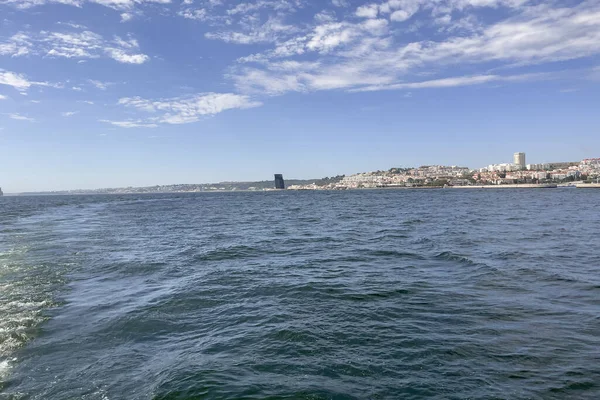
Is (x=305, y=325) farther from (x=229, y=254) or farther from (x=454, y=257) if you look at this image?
(x=229, y=254)

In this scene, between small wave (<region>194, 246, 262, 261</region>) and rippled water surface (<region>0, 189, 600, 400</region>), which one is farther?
small wave (<region>194, 246, 262, 261</region>)

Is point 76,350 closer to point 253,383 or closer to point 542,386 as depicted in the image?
point 253,383

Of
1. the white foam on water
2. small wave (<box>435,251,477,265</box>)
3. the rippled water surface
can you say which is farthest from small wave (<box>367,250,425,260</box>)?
the white foam on water

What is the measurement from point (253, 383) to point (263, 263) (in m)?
11.0

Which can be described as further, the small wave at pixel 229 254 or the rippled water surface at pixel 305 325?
the small wave at pixel 229 254

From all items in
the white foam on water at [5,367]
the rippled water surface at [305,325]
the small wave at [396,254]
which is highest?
the white foam on water at [5,367]

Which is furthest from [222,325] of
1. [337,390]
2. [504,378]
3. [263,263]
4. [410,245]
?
[410,245]

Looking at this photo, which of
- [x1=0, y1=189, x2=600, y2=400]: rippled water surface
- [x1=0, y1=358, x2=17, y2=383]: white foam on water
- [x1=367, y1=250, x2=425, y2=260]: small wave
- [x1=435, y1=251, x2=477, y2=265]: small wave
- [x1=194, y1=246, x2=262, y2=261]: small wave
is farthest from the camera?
[x1=194, y1=246, x2=262, y2=261]: small wave

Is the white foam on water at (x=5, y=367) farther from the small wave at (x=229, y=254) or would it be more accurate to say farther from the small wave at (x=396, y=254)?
the small wave at (x=396, y=254)

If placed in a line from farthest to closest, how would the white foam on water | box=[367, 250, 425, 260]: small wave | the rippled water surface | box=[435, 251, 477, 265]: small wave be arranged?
box=[367, 250, 425, 260]: small wave, box=[435, 251, 477, 265]: small wave, the white foam on water, the rippled water surface

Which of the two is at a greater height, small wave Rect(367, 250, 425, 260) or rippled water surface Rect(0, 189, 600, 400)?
rippled water surface Rect(0, 189, 600, 400)

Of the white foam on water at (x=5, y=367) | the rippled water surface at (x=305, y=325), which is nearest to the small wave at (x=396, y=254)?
the rippled water surface at (x=305, y=325)

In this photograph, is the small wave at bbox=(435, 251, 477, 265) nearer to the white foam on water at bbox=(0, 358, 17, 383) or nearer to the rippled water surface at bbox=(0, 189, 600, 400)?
the rippled water surface at bbox=(0, 189, 600, 400)

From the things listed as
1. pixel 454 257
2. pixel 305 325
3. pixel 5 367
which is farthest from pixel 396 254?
pixel 5 367
